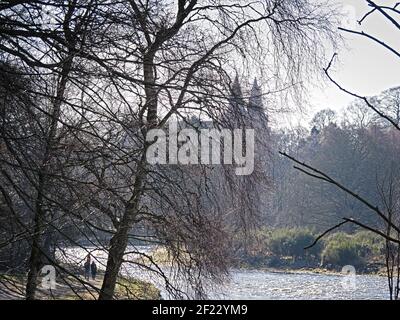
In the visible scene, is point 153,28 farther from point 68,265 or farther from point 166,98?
point 68,265

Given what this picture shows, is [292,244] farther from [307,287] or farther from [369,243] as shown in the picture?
[307,287]

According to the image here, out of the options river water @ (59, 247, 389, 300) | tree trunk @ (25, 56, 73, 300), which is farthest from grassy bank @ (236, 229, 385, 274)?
tree trunk @ (25, 56, 73, 300)

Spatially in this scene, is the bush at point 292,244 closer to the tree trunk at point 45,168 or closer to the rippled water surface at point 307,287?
the rippled water surface at point 307,287

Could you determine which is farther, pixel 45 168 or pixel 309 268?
pixel 309 268

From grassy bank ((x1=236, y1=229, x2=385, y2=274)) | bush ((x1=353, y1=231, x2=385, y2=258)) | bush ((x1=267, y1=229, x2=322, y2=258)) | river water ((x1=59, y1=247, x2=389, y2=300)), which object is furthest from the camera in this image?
bush ((x1=267, y1=229, x2=322, y2=258))

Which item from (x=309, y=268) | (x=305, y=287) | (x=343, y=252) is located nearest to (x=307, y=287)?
(x=305, y=287)

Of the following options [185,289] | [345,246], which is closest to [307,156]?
[345,246]

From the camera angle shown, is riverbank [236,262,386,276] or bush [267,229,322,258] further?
bush [267,229,322,258]

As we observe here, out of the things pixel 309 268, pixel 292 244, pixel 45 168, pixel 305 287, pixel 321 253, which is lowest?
pixel 305 287

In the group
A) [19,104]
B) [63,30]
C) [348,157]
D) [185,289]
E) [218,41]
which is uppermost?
[348,157]

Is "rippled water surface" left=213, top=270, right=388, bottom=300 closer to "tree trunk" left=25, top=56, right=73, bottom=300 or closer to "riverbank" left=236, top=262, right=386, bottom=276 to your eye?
"riverbank" left=236, top=262, right=386, bottom=276

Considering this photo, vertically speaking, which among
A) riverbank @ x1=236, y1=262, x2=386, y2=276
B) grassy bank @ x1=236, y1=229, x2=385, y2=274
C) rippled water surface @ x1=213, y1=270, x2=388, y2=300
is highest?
grassy bank @ x1=236, y1=229, x2=385, y2=274

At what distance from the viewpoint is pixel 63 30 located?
3078 millimetres

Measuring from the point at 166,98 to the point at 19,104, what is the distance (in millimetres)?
1723
